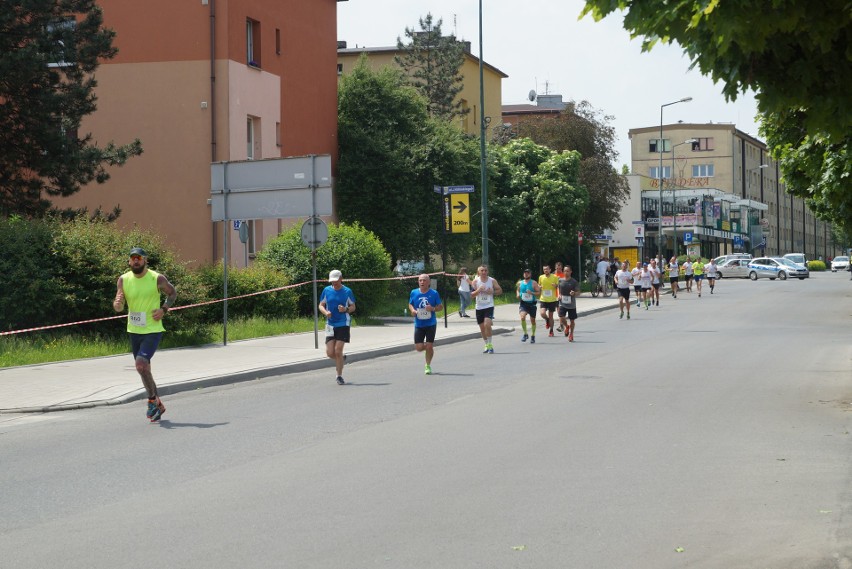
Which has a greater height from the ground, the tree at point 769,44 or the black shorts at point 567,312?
the tree at point 769,44

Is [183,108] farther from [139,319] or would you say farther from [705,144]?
[705,144]

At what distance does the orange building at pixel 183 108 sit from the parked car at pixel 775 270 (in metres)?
46.9

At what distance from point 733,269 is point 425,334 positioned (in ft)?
208

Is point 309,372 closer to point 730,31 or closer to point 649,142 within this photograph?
point 730,31

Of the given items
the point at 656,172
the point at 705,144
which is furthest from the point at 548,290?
the point at 705,144

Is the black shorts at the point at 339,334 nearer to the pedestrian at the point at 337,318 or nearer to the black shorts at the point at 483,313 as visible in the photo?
the pedestrian at the point at 337,318

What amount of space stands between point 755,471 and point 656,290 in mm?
33072

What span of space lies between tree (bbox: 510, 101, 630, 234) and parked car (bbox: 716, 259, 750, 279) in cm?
1990

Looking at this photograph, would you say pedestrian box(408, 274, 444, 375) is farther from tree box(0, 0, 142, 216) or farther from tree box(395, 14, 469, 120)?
tree box(395, 14, 469, 120)

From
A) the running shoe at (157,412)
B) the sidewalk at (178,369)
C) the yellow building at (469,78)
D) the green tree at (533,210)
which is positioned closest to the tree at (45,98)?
the sidewalk at (178,369)

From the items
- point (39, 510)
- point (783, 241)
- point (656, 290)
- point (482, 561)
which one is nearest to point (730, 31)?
point (482, 561)

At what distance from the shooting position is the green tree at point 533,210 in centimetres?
5019

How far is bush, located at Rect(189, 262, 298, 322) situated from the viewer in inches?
1012

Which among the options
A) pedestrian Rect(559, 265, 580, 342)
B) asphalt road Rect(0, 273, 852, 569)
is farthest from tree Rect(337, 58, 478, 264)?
asphalt road Rect(0, 273, 852, 569)
